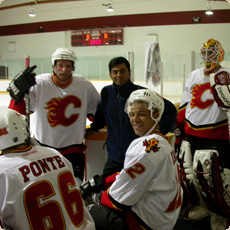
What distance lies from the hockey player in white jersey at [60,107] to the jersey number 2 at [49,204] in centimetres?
89

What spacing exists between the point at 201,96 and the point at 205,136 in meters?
0.31

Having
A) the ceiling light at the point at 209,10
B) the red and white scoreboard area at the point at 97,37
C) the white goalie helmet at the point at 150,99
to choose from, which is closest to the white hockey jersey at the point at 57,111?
the white goalie helmet at the point at 150,99

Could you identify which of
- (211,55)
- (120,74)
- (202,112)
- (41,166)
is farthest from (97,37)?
(41,166)

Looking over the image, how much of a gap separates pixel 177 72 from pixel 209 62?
2628 millimetres

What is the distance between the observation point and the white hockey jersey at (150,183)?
117 centimetres

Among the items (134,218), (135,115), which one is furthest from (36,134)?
(134,218)

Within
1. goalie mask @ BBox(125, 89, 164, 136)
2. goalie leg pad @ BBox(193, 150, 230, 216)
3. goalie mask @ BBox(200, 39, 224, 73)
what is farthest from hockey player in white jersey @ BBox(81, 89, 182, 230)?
goalie mask @ BBox(200, 39, 224, 73)

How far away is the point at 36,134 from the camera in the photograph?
2.01m

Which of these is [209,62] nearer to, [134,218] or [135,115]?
[135,115]

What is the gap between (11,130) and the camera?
1117 millimetres

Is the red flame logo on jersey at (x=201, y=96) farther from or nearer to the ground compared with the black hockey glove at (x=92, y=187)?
farther from the ground

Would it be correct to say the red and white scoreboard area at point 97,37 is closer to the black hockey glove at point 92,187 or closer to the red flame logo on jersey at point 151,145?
the black hockey glove at point 92,187

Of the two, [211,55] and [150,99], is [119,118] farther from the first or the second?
[211,55]

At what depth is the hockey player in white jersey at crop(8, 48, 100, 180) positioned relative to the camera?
1.96 m
